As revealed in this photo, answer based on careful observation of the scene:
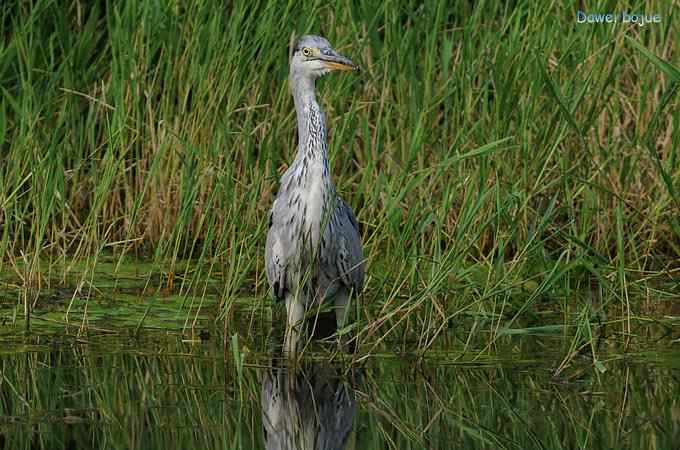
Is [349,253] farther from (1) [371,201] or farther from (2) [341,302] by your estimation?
(1) [371,201]

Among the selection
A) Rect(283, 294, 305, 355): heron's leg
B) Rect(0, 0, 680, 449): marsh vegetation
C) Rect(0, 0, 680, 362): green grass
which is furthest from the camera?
Rect(0, 0, 680, 362): green grass

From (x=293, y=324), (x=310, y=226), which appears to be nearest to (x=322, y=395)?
(x=293, y=324)

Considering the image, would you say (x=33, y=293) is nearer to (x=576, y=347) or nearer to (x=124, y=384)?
Answer: (x=124, y=384)

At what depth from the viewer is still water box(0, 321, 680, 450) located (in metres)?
4.30

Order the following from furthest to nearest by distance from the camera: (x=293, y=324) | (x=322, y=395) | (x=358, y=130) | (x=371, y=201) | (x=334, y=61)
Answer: (x=358, y=130)
(x=371, y=201)
(x=334, y=61)
(x=293, y=324)
(x=322, y=395)

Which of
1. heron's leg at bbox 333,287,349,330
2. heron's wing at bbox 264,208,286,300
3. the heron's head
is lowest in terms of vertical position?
heron's leg at bbox 333,287,349,330

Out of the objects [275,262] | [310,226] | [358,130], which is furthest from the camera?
[358,130]

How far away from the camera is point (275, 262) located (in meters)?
5.83

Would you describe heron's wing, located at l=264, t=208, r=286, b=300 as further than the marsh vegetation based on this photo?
Yes

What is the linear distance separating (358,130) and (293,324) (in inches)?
82.3

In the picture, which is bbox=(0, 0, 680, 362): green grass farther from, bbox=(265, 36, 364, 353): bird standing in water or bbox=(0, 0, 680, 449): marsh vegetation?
bbox=(265, 36, 364, 353): bird standing in water

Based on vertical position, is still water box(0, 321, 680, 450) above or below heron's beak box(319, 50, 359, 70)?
below

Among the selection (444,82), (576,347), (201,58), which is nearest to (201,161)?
(201,58)

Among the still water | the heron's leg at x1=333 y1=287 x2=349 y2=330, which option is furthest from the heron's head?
the still water
